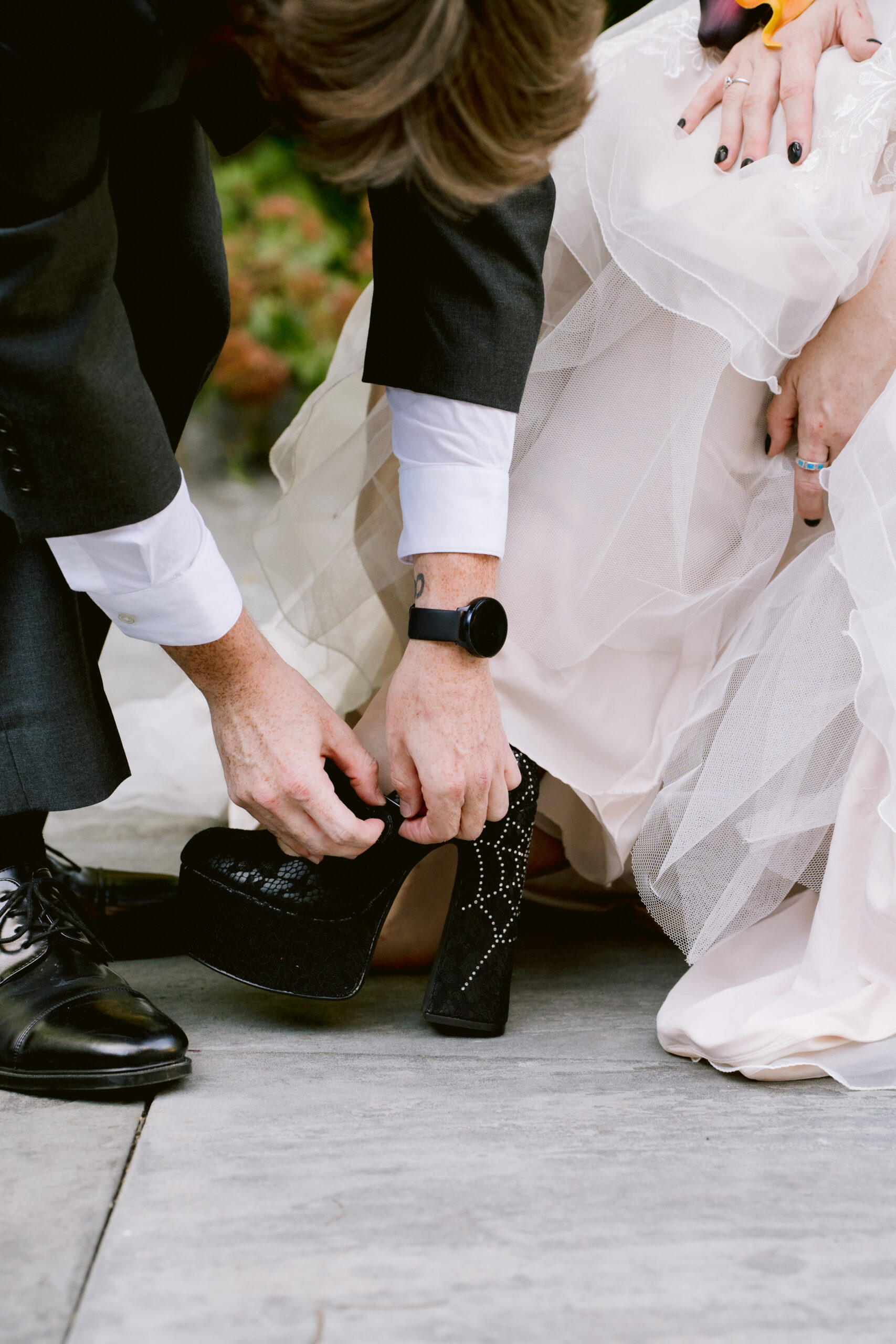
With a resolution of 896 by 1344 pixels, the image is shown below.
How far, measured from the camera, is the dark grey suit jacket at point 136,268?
66 centimetres

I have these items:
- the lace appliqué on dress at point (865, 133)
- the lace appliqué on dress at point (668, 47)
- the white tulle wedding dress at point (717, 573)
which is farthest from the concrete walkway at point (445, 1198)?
the lace appliqué on dress at point (668, 47)

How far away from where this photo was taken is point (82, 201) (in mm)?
706

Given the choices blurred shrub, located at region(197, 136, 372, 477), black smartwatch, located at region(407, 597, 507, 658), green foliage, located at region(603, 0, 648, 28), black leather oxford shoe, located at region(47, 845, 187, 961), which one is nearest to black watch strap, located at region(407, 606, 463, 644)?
black smartwatch, located at region(407, 597, 507, 658)

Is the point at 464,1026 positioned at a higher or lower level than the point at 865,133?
lower

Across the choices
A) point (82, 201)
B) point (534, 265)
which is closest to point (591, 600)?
point (534, 265)

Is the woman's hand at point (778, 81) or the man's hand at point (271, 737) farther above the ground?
the woman's hand at point (778, 81)

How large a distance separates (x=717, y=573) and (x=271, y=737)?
465 millimetres

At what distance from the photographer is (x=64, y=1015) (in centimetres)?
86

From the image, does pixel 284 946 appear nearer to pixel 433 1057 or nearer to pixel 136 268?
pixel 433 1057

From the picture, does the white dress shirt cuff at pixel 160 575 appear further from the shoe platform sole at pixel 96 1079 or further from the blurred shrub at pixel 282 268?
the blurred shrub at pixel 282 268

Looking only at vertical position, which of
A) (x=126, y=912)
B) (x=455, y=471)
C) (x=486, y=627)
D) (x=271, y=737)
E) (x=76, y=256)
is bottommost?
(x=126, y=912)

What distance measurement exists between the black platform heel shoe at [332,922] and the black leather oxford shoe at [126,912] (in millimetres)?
238

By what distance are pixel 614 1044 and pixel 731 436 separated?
1.91 feet

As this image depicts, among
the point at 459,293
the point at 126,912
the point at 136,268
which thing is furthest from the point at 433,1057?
the point at 136,268
